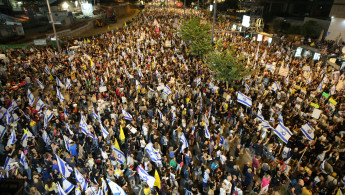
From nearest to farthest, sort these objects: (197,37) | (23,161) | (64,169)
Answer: (64,169), (23,161), (197,37)

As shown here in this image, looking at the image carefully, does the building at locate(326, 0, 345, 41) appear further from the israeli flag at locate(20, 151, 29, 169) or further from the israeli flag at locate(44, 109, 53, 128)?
the israeli flag at locate(20, 151, 29, 169)

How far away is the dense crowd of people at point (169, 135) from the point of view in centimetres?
880

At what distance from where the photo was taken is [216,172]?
895cm

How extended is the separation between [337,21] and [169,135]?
32.5 metres

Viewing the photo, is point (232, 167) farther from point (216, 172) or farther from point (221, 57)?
point (221, 57)

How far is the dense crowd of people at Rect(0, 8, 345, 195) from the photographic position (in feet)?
28.9

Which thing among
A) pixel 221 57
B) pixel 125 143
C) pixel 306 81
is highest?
pixel 221 57

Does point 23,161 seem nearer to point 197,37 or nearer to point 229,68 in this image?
point 229,68

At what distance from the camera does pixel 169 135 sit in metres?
12.3

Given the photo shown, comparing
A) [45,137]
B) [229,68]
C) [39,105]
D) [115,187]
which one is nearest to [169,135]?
[115,187]

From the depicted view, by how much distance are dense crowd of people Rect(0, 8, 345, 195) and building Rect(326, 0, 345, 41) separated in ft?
51.8

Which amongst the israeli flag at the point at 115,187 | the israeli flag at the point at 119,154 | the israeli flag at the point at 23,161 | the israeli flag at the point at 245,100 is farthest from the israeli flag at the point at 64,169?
the israeli flag at the point at 245,100

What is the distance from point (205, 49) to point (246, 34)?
16.7m

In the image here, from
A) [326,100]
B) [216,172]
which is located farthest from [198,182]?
[326,100]
